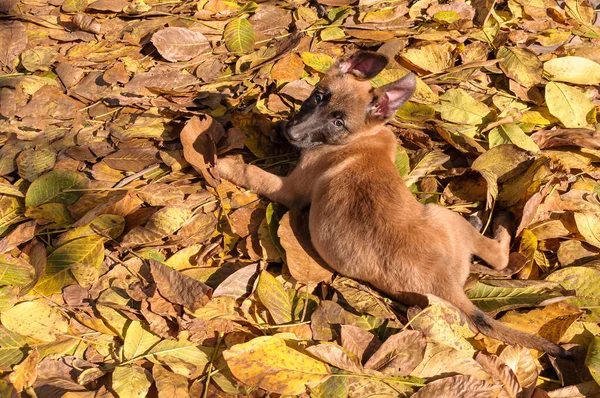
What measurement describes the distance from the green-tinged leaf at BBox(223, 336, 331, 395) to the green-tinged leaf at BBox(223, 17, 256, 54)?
3.42 meters

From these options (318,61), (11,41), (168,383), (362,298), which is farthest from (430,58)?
(11,41)

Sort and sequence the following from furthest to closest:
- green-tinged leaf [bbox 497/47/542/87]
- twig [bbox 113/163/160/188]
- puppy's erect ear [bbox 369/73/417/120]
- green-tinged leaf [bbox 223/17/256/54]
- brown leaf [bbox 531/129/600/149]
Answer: green-tinged leaf [bbox 223/17/256/54] → green-tinged leaf [bbox 497/47/542/87] → brown leaf [bbox 531/129/600/149] → twig [bbox 113/163/160/188] → puppy's erect ear [bbox 369/73/417/120]

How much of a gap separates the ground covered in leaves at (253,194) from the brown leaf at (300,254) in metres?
0.01

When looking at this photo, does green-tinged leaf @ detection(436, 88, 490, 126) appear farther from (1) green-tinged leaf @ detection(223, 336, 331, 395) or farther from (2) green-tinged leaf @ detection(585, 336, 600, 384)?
(1) green-tinged leaf @ detection(223, 336, 331, 395)

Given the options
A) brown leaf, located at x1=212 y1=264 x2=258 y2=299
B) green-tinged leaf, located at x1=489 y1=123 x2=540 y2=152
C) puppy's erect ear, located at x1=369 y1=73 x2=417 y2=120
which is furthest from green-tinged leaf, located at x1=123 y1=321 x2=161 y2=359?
green-tinged leaf, located at x1=489 y1=123 x2=540 y2=152

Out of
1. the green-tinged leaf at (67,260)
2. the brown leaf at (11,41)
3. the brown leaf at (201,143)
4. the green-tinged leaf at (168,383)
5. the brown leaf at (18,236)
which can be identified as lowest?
the green-tinged leaf at (168,383)

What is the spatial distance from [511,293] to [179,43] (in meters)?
3.95

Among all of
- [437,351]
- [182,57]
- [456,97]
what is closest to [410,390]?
[437,351]

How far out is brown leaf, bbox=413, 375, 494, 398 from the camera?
3195mm

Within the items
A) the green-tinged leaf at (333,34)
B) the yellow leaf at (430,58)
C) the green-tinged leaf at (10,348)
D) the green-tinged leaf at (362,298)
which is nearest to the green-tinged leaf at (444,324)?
the green-tinged leaf at (362,298)

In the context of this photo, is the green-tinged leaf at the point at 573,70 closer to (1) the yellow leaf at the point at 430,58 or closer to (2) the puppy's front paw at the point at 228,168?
(1) the yellow leaf at the point at 430,58

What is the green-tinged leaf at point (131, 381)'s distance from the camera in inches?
124

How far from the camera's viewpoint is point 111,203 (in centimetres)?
425

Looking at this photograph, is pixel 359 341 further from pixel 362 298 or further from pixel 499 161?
pixel 499 161
